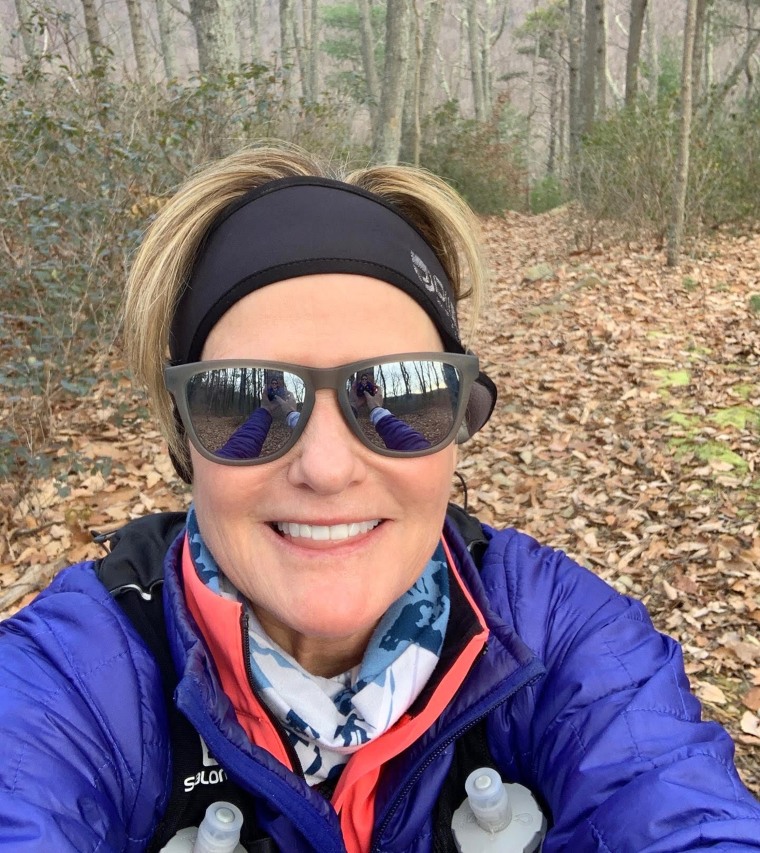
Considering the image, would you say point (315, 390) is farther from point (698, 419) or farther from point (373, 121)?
point (373, 121)

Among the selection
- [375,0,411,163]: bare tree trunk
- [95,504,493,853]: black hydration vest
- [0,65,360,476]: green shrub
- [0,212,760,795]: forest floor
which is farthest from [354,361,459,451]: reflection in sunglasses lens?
[375,0,411,163]: bare tree trunk

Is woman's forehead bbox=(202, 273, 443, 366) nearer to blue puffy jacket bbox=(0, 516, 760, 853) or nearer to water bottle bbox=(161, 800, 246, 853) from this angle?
blue puffy jacket bbox=(0, 516, 760, 853)

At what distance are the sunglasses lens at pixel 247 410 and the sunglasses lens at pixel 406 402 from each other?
13cm

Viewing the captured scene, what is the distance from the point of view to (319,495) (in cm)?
130

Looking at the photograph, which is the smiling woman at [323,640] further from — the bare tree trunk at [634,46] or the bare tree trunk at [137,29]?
the bare tree trunk at [634,46]

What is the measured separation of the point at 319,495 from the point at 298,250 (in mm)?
516

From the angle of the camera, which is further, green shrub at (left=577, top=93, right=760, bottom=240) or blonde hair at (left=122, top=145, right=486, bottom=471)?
green shrub at (left=577, top=93, right=760, bottom=240)

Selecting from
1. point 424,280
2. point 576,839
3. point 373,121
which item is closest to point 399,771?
point 576,839

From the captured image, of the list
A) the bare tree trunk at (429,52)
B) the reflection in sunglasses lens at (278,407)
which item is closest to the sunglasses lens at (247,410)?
the reflection in sunglasses lens at (278,407)

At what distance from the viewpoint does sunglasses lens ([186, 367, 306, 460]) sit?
130 centimetres

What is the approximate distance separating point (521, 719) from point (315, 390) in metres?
0.85

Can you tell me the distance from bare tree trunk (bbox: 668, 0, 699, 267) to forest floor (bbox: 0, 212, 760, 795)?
88cm

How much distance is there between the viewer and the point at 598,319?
7.25 m

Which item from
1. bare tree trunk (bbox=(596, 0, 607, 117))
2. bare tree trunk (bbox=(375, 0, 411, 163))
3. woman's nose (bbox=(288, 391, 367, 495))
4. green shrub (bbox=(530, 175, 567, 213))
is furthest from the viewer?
green shrub (bbox=(530, 175, 567, 213))
